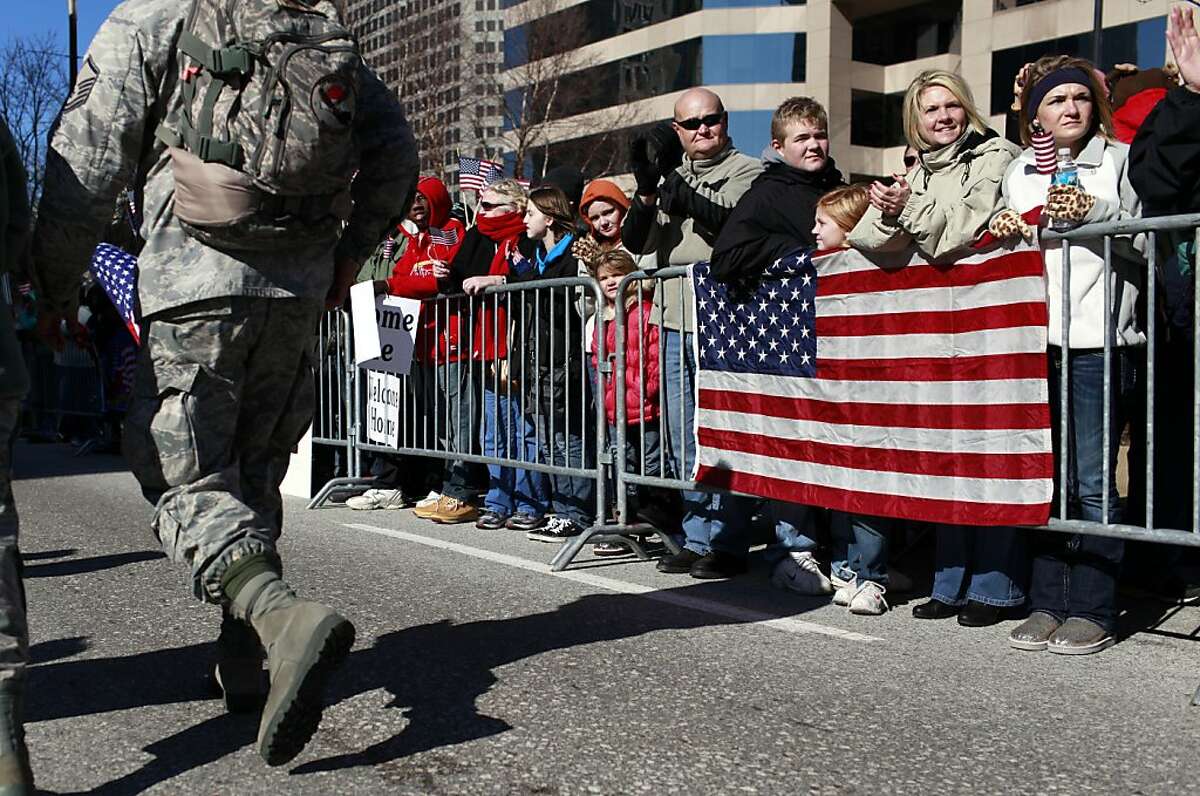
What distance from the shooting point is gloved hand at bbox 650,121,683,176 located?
6.71 m

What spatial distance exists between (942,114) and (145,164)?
320 cm

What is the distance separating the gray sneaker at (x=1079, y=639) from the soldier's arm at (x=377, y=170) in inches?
106

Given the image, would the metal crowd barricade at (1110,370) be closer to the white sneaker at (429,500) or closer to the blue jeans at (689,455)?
the blue jeans at (689,455)

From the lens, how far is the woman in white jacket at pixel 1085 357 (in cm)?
471

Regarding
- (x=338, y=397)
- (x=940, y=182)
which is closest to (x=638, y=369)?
(x=940, y=182)

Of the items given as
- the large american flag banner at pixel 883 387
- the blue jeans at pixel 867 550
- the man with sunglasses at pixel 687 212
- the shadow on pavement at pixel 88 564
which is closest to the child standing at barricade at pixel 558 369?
the man with sunglasses at pixel 687 212

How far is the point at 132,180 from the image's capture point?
3465 millimetres

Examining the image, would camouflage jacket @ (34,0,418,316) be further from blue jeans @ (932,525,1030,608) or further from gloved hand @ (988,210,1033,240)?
blue jeans @ (932,525,1030,608)

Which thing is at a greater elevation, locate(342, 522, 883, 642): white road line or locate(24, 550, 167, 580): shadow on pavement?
locate(24, 550, 167, 580): shadow on pavement

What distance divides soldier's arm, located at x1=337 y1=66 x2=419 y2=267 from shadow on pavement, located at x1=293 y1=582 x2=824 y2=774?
4.19 feet

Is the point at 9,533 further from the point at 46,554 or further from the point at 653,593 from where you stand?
the point at 46,554

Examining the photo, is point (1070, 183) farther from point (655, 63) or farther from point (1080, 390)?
point (655, 63)

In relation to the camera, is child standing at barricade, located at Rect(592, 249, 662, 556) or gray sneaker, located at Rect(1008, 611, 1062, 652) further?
child standing at barricade, located at Rect(592, 249, 662, 556)

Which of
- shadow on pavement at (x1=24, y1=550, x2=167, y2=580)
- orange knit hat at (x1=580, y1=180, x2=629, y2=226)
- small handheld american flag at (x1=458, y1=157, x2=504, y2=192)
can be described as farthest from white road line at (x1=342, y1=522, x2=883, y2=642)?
small handheld american flag at (x1=458, y1=157, x2=504, y2=192)
